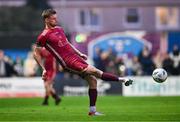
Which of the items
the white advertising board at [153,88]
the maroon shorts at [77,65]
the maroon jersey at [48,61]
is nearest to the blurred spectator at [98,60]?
the white advertising board at [153,88]

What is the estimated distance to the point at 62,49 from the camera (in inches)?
823

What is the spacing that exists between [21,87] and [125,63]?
5.20 meters

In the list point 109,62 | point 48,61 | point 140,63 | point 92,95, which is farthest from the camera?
point 140,63

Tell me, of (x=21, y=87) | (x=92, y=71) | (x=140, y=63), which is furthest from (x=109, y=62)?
(x=92, y=71)

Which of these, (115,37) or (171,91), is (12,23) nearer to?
(115,37)

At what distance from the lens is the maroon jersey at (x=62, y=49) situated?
20.8 m

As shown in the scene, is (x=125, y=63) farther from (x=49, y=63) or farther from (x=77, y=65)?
(x=77, y=65)

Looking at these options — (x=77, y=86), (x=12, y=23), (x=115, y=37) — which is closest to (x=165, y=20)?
(x=12, y=23)

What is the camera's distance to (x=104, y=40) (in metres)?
42.4

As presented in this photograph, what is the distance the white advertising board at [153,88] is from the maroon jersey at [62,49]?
1497 centimetres

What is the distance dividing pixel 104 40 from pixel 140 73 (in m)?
4.61

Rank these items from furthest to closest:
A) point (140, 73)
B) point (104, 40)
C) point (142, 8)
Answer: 1. point (142, 8)
2. point (104, 40)
3. point (140, 73)

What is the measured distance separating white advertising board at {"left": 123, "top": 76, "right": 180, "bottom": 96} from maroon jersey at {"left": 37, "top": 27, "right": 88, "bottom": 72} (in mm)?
14967

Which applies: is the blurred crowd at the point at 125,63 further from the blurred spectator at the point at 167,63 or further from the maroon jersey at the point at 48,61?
the maroon jersey at the point at 48,61
